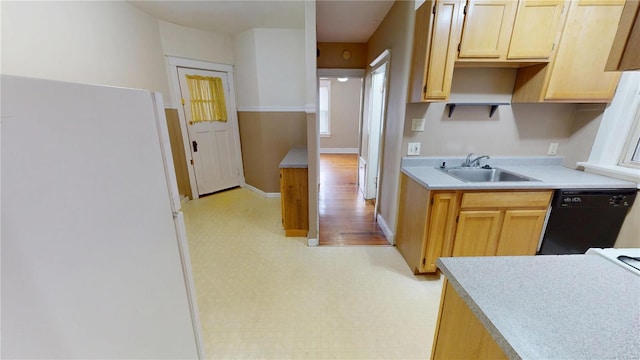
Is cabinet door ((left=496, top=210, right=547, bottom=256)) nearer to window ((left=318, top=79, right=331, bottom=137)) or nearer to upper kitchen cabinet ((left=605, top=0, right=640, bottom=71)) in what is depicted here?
upper kitchen cabinet ((left=605, top=0, right=640, bottom=71))

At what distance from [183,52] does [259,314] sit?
3.64 meters

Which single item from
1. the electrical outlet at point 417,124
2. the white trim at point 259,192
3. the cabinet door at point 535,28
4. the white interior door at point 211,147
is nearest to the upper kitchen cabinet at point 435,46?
the electrical outlet at point 417,124

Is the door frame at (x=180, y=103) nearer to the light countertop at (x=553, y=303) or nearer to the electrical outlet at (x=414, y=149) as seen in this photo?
the electrical outlet at (x=414, y=149)

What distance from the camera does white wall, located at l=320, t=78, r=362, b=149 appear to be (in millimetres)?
7320

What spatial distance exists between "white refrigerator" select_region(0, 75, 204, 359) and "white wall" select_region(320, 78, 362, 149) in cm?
697

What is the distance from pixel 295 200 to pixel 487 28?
226 centimetres

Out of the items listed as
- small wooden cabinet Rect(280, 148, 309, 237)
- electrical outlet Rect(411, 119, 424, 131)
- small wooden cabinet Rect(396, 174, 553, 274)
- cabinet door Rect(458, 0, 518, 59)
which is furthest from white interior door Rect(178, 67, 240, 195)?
cabinet door Rect(458, 0, 518, 59)

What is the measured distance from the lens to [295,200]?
108 inches

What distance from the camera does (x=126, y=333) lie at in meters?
0.77

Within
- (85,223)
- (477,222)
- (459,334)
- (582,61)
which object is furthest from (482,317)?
(582,61)

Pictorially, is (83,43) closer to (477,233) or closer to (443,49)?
(443,49)

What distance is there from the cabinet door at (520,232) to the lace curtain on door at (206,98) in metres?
4.00

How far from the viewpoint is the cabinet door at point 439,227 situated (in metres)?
1.86

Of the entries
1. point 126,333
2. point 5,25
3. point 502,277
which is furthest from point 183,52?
point 502,277
